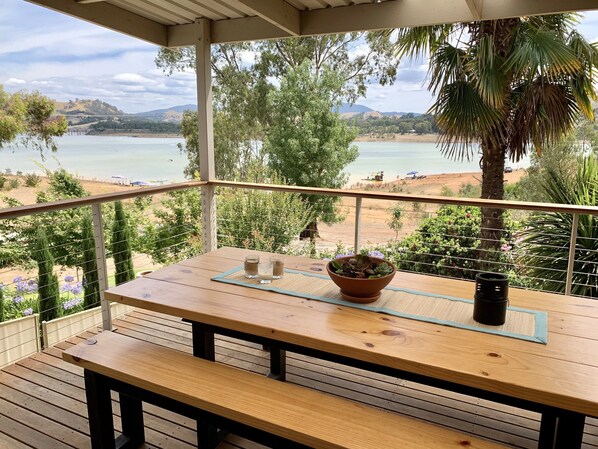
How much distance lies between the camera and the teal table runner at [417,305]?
148 centimetres

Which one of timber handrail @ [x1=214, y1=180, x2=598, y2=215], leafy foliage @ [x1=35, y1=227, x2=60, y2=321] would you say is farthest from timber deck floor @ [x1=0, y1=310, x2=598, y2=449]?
leafy foliage @ [x1=35, y1=227, x2=60, y2=321]

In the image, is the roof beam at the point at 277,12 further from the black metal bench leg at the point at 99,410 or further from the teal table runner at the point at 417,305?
the black metal bench leg at the point at 99,410

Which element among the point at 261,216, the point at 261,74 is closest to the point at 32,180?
the point at 261,74

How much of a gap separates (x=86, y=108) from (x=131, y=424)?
1313 cm

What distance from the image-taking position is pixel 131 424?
1968mm

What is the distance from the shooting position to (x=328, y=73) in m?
9.98

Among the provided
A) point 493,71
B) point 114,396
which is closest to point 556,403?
point 114,396

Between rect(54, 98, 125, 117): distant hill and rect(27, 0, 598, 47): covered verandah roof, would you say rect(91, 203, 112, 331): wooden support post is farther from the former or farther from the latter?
rect(54, 98, 125, 117): distant hill

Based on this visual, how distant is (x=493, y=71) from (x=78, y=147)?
35.2 ft

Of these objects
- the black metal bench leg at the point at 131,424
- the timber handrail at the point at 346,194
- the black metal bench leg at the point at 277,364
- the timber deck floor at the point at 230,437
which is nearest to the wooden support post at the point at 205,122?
the timber handrail at the point at 346,194

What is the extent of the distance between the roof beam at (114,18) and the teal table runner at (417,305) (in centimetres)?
234

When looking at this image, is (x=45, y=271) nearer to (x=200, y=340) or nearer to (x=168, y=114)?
(x=200, y=340)

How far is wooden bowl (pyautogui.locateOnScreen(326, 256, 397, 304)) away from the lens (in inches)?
65.4

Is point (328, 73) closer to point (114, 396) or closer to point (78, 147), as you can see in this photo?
point (78, 147)
